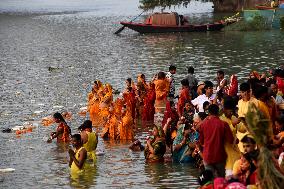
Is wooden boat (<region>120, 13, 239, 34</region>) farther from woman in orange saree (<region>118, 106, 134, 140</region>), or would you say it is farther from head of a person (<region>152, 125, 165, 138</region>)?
head of a person (<region>152, 125, 165, 138</region>)

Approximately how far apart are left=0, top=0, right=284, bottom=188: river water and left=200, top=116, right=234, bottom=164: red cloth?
264cm

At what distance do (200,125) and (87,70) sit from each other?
26919 mm

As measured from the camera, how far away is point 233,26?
186ft

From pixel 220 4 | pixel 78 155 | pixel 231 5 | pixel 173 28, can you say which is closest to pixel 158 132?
pixel 78 155

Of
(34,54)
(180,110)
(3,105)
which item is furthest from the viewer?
(34,54)

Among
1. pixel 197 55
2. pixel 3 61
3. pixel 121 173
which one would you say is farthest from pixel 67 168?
pixel 3 61

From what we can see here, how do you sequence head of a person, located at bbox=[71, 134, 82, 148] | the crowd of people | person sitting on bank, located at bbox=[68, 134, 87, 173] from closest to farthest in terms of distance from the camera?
the crowd of people, head of a person, located at bbox=[71, 134, 82, 148], person sitting on bank, located at bbox=[68, 134, 87, 173]

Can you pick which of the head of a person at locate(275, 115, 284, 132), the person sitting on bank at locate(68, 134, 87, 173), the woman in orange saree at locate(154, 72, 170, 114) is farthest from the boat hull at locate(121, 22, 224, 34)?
the head of a person at locate(275, 115, 284, 132)

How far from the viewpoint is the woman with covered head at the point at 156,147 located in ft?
54.5

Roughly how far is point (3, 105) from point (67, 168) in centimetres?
1125

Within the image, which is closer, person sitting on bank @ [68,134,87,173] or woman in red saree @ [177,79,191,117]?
person sitting on bank @ [68,134,87,173]

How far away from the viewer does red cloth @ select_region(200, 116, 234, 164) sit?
1273 centimetres

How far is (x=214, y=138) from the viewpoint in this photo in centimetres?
1276

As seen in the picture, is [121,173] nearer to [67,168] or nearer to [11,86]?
[67,168]
